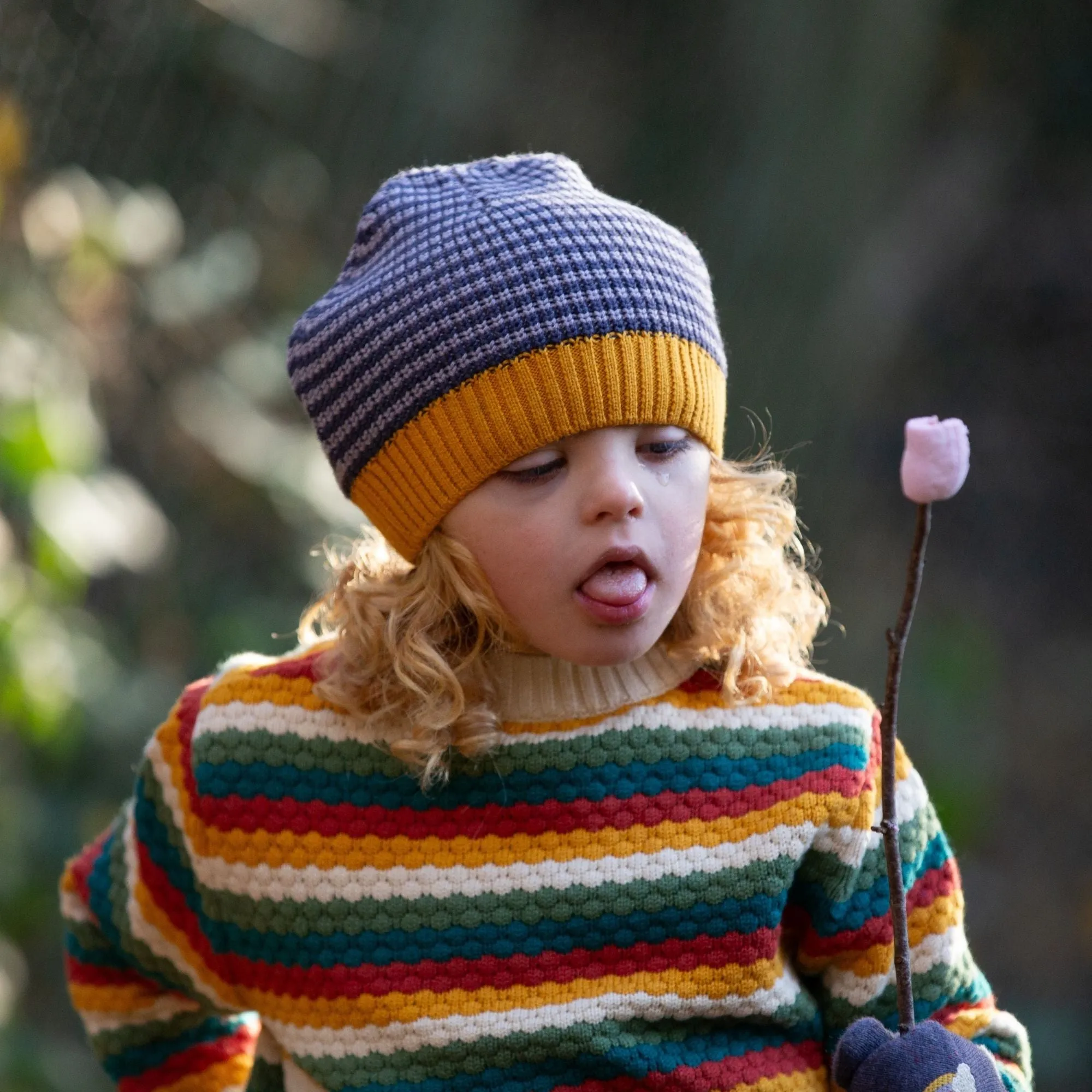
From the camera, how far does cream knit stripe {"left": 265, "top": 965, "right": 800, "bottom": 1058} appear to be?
1.10 m

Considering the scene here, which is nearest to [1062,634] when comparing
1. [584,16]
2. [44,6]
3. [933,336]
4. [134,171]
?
[933,336]

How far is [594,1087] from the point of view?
1106 millimetres

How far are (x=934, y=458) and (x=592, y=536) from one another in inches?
10.7

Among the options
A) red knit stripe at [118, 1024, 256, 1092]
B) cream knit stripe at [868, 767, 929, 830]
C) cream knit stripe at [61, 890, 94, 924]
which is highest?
cream knit stripe at [868, 767, 929, 830]

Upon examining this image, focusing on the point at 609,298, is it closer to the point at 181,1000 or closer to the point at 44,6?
the point at 181,1000

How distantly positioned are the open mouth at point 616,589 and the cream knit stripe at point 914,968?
34 cm

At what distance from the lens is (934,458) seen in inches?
34.4

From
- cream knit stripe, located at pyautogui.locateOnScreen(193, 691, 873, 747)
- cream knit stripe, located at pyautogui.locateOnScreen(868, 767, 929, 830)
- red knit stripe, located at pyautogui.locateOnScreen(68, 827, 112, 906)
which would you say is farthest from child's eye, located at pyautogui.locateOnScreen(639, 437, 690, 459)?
red knit stripe, located at pyautogui.locateOnScreen(68, 827, 112, 906)

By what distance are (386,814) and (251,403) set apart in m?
1.78

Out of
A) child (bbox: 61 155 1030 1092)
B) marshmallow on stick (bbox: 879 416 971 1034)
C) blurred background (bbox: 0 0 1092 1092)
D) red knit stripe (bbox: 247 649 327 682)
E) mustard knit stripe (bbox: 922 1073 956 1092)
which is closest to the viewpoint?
marshmallow on stick (bbox: 879 416 971 1034)

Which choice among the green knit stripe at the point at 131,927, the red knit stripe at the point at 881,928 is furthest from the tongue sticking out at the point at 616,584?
the green knit stripe at the point at 131,927

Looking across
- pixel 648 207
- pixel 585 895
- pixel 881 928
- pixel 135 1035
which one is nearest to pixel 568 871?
pixel 585 895

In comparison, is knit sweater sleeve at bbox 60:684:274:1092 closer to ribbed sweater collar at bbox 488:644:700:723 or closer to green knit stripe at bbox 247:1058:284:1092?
green knit stripe at bbox 247:1058:284:1092

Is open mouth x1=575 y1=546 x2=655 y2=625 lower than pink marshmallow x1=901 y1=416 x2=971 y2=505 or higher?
lower
